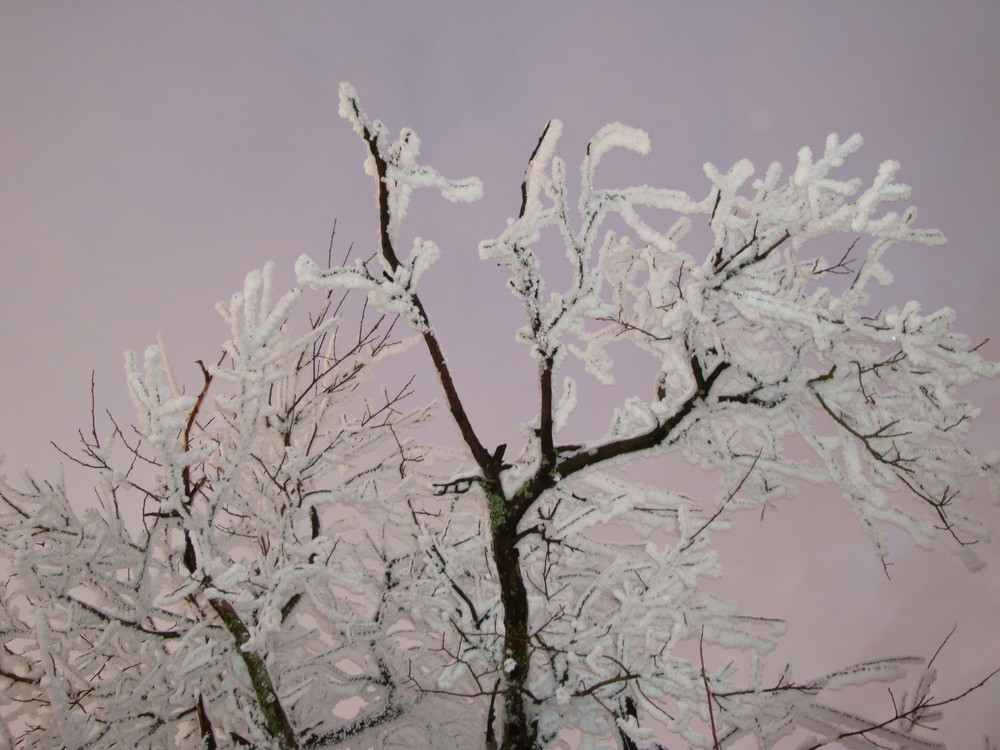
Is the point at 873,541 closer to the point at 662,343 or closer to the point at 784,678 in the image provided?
the point at 784,678

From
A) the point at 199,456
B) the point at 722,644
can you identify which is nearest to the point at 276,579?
the point at 199,456

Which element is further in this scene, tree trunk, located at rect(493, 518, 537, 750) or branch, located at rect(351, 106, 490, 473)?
tree trunk, located at rect(493, 518, 537, 750)

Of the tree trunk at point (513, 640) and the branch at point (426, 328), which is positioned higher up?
Result: the branch at point (426, 328)

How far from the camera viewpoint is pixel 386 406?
5.58 meters

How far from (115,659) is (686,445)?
17.2 feet

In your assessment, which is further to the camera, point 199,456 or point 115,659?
point 115,659

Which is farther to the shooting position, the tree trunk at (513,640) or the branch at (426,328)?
the tree trunk at (513,640)

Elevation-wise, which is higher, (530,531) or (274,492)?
(274,492)

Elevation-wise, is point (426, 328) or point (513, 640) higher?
point (426, 328)

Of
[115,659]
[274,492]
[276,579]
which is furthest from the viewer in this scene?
[274,492]

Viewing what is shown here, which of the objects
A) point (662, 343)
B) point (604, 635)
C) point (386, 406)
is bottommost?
point (604, 635)

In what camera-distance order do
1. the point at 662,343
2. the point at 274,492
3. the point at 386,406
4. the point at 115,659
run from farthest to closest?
1. the point at 386,406
2. the point at 274,492
3. the point at 115,659
4. the point at 662,343

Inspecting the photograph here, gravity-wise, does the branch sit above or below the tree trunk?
above

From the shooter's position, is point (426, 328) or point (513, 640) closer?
point (426, 328)
